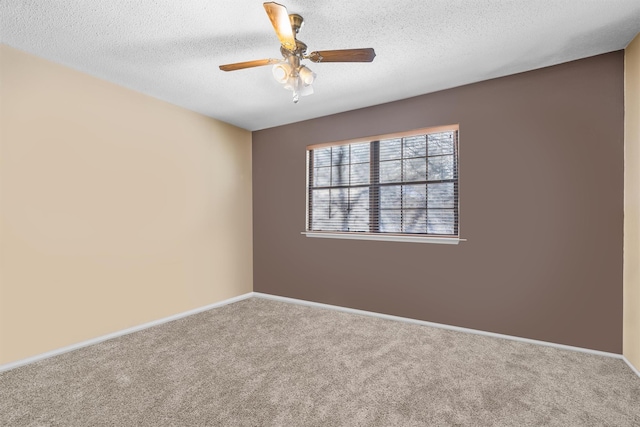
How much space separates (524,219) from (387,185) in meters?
1.45

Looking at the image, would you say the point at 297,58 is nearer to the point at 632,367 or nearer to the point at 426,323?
the point at 426,323

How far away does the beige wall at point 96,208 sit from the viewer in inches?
96.0

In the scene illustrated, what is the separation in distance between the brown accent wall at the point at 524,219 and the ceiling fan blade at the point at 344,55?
1625 millimetres

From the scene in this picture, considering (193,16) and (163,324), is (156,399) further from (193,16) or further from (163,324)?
(193,16)

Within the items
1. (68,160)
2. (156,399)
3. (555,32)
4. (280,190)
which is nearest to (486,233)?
(555,32)

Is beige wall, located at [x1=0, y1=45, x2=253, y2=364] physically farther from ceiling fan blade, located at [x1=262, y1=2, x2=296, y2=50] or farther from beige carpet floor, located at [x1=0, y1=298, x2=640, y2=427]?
ceiling fan blade, located at [x1=262, y1=2, x2=296, y2=50]

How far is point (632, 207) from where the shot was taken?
233 cm

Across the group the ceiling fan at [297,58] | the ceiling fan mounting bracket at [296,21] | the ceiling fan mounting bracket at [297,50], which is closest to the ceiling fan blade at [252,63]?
the ceiling fan at [297,58]

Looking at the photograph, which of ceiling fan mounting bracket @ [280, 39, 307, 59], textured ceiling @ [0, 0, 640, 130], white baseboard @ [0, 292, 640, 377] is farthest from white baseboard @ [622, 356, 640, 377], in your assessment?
ceiling fan mounting bracket @ [280, 39, 307, 59]

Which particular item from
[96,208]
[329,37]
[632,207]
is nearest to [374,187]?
[329,37]

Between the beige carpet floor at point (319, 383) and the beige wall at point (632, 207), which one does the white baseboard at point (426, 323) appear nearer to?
the beige carpet floor at point (319, 383)

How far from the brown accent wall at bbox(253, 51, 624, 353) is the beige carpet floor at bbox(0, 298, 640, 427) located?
335 millimetres

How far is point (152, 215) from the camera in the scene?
340 centimetres

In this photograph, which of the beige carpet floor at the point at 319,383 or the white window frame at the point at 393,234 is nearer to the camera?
the beige carpet floor at the point at 319,383
